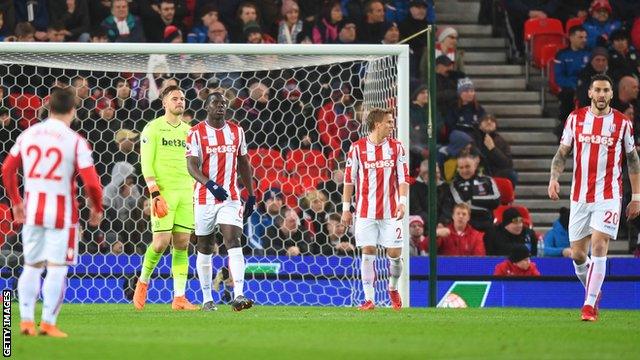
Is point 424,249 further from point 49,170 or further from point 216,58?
point 49,170

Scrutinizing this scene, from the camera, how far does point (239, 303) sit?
13320 mm

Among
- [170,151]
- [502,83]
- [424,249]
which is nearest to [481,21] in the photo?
[502,83]

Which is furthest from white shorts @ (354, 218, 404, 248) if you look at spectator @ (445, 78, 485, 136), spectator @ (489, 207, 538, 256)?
spectator @ (445, 78, 485, 136)

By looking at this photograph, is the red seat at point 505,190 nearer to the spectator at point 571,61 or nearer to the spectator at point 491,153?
the spectator at point 491,153

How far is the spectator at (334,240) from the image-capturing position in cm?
1718

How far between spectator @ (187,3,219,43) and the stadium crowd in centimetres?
2

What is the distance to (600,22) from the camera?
2292cm

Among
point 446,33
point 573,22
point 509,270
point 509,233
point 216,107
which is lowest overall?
point 509,270

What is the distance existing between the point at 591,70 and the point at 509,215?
413 centimetres

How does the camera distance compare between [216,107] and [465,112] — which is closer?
[216,107]

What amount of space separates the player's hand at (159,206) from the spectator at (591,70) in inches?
340

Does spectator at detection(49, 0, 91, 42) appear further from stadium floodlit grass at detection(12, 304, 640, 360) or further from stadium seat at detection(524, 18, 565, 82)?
stadium seat at detection(524, 18, 565, 82)

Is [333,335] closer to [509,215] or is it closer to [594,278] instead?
[594,278]

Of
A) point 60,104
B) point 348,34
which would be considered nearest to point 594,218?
point 60,104
